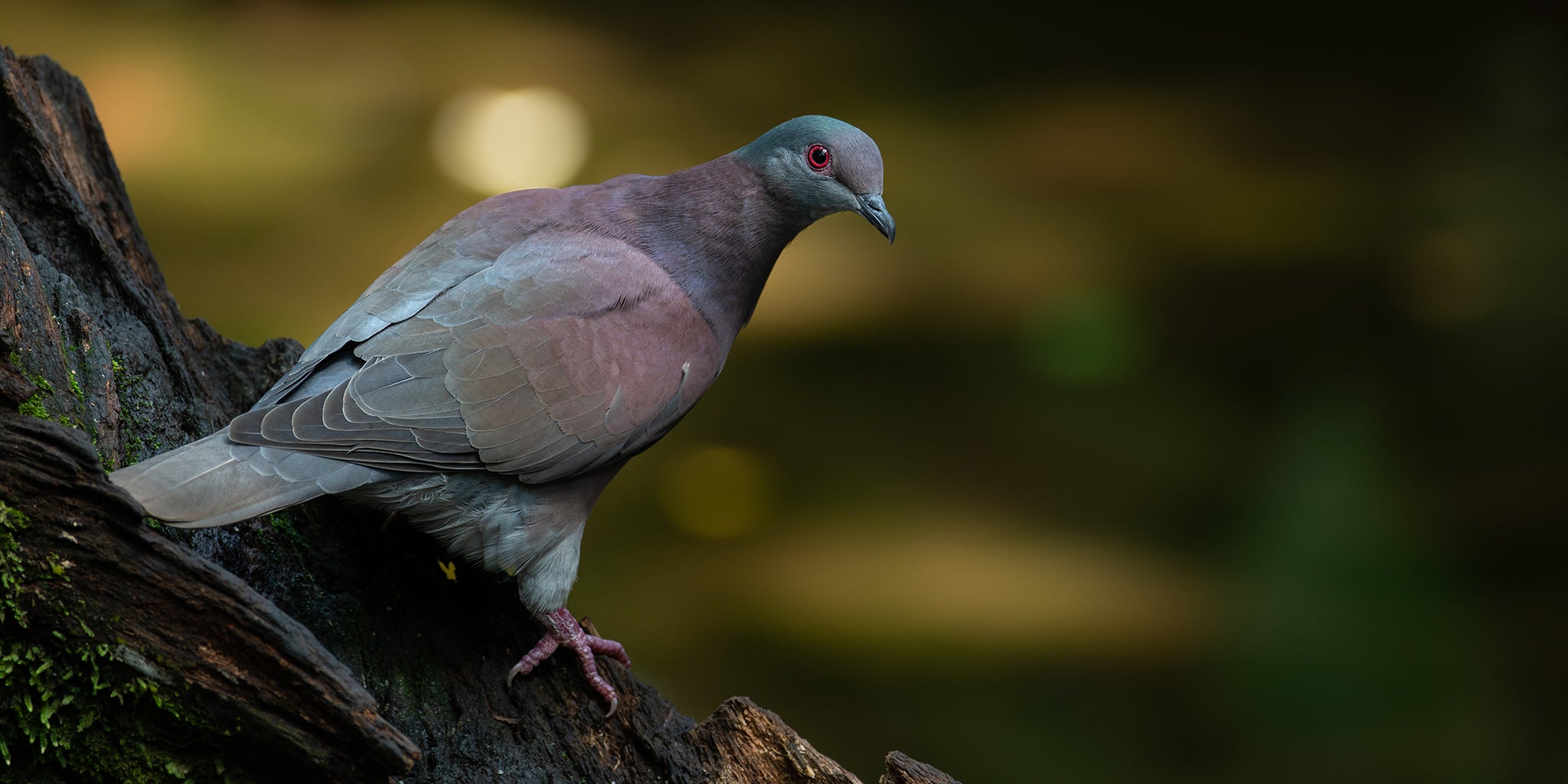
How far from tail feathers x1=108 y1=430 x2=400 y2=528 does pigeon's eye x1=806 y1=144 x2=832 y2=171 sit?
0.85m

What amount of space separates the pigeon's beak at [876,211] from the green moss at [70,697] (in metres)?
1.19

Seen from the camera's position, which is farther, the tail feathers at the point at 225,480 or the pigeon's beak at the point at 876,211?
the pigeon's beak at the point at 876,211

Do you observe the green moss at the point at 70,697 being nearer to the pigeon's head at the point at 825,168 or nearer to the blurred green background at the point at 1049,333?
the pigeon's head at the point at 825,168

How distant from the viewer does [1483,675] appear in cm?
291

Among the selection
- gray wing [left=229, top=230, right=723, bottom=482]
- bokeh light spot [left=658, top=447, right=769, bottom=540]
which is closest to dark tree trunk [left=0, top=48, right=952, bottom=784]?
gray wing [left=229, top=230, right=723, bottom=482]

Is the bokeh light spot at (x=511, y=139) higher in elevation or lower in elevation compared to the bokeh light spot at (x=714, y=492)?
higher

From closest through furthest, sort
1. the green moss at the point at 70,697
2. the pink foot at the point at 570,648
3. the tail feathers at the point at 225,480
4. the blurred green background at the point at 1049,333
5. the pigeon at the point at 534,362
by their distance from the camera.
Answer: the green moss at the point at 70,697 < the tail feathers at the point at 225,480 < the pigeon at the point at 534,362 < the pink foot at the point at 570,648 < the blurred green background at the point at 1049,333

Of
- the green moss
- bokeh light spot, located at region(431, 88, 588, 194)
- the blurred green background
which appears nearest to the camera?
the green moss

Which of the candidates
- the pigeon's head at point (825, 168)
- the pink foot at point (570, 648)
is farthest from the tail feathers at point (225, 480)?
the pigeon's head at point (825, 168)

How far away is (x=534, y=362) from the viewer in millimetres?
1663

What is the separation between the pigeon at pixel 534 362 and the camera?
1.53 metres

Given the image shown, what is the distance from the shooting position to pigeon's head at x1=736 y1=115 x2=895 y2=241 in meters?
1.88

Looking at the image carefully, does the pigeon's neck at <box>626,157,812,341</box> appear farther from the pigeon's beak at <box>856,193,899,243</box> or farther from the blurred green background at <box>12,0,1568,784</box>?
the blurred green background at <box>12,0,1568,784</box>

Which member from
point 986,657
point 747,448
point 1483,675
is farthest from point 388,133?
point 1483,675
